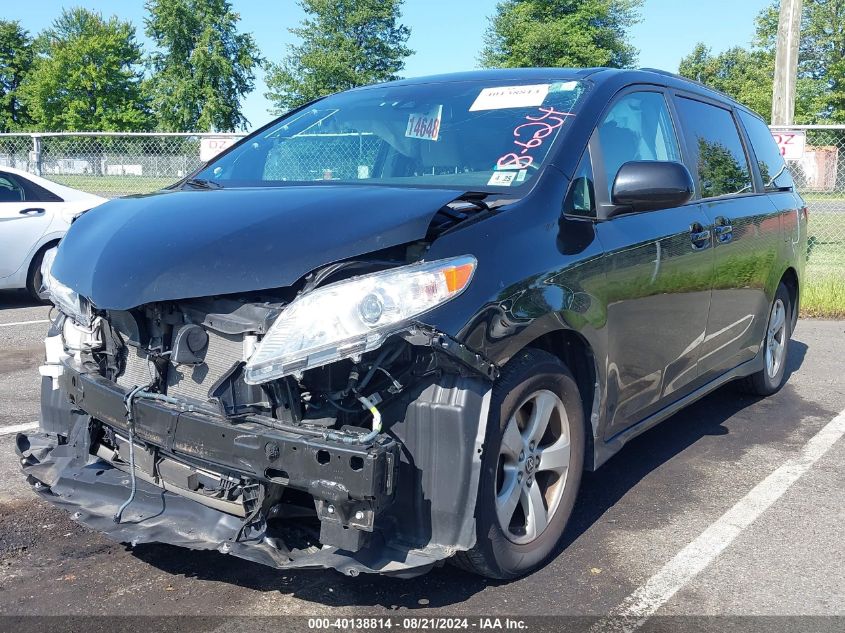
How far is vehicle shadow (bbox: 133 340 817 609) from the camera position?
300cm

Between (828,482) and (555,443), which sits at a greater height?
(555,443)

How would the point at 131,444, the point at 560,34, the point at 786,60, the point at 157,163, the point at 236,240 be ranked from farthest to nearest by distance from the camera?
1. the point at 560,34
2. the point at 157,163
3. the point at 786,60
4. the point at 131,444
5. the point at 236,240

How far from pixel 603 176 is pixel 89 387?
213cm

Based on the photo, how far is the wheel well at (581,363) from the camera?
3.22 m

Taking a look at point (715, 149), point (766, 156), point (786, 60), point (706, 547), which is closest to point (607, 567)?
point (706, 547)

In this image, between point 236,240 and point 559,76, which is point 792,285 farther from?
point 236,240

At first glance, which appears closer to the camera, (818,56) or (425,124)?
(425,124)

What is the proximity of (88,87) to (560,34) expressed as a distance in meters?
36.6

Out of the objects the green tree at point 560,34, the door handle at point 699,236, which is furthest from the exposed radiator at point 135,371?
the green tree at point 560,34

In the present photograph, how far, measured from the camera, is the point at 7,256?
29.3 feet

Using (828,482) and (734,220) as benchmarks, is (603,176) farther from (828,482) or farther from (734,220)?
(828,482)

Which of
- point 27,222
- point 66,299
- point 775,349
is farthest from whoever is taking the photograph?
point 27,222

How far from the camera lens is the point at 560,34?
161 feet

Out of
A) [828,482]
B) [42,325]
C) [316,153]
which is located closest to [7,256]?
[42,325]
